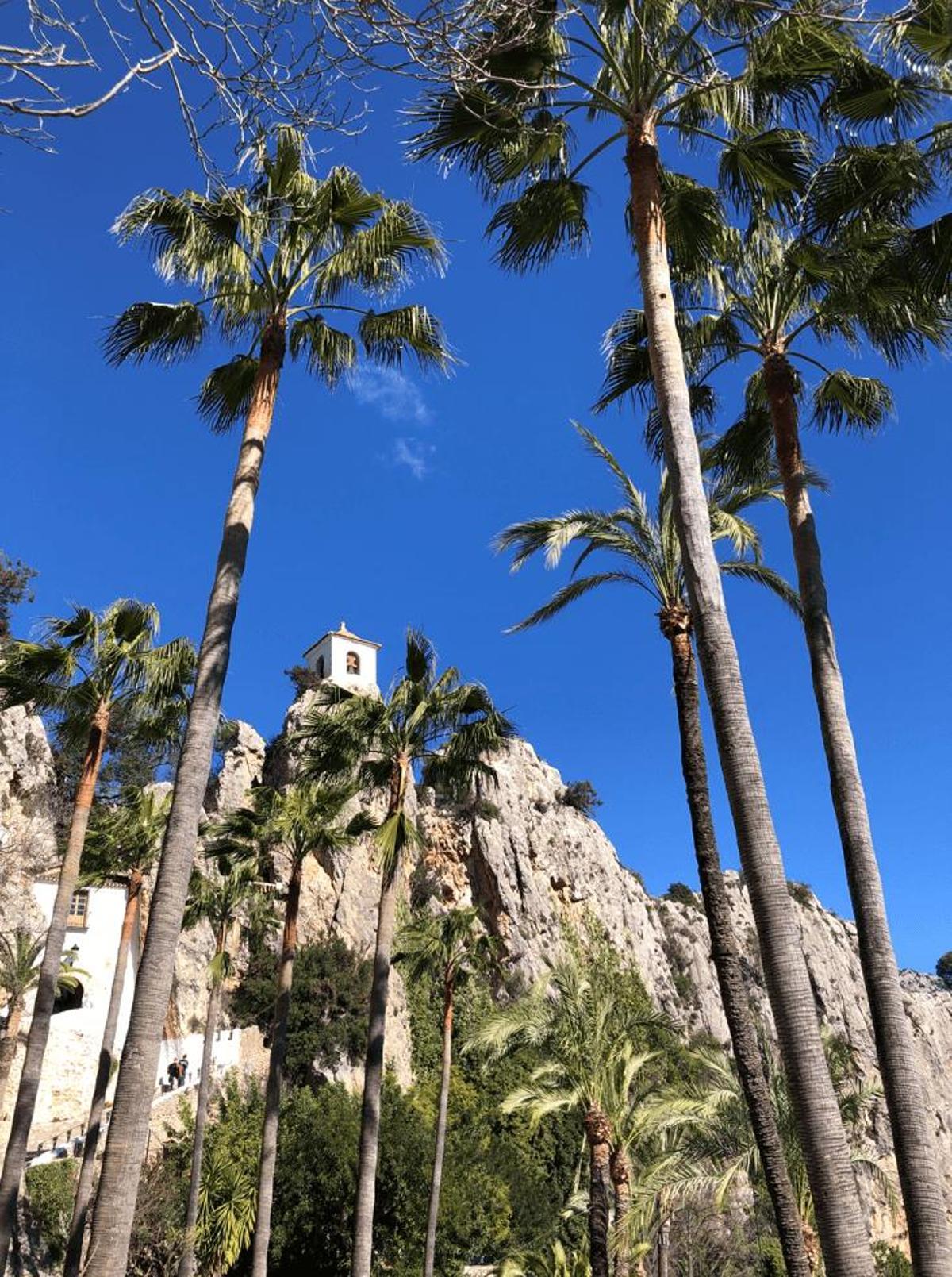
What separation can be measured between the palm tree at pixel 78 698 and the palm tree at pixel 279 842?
160 inches

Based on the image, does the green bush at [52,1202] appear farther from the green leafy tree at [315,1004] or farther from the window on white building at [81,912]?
the window on white building at [81,912]

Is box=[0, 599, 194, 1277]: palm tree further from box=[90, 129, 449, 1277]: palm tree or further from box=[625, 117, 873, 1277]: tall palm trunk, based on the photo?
box=[625, 117, 873, 1277]: tall palm trunk

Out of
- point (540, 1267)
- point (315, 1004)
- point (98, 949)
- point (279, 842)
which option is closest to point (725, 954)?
point (279, 842)

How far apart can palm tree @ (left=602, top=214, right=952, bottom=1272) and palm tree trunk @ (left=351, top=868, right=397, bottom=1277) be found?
7610mm

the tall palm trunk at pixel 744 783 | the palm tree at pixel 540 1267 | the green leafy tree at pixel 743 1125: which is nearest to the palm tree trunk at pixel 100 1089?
the palm tree at pixel 540 1267

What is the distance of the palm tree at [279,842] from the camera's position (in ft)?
54.1

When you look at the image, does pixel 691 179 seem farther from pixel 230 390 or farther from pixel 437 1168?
pixel 437 1168

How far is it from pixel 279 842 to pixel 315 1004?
18.0m

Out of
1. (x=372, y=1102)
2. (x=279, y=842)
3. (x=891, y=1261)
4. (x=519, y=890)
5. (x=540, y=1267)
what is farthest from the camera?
(x=519, y=890)

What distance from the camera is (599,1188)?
16109 millimetres

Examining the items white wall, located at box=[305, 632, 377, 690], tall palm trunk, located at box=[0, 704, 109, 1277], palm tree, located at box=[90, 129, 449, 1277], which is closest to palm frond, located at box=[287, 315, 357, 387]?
palm tree, located at box=[90, 129, 449, 1277]

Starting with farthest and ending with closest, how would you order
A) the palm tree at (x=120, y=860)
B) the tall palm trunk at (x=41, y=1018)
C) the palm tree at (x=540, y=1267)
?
the palm tree at (x=540, y=1267), the palm tree at (x=120, y=860), the tall palm trunk at (x=41, y=1018)

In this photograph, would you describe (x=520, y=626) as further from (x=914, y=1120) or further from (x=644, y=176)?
Answer: (x=914, y=1120)

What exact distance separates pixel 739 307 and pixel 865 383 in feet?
6.10
